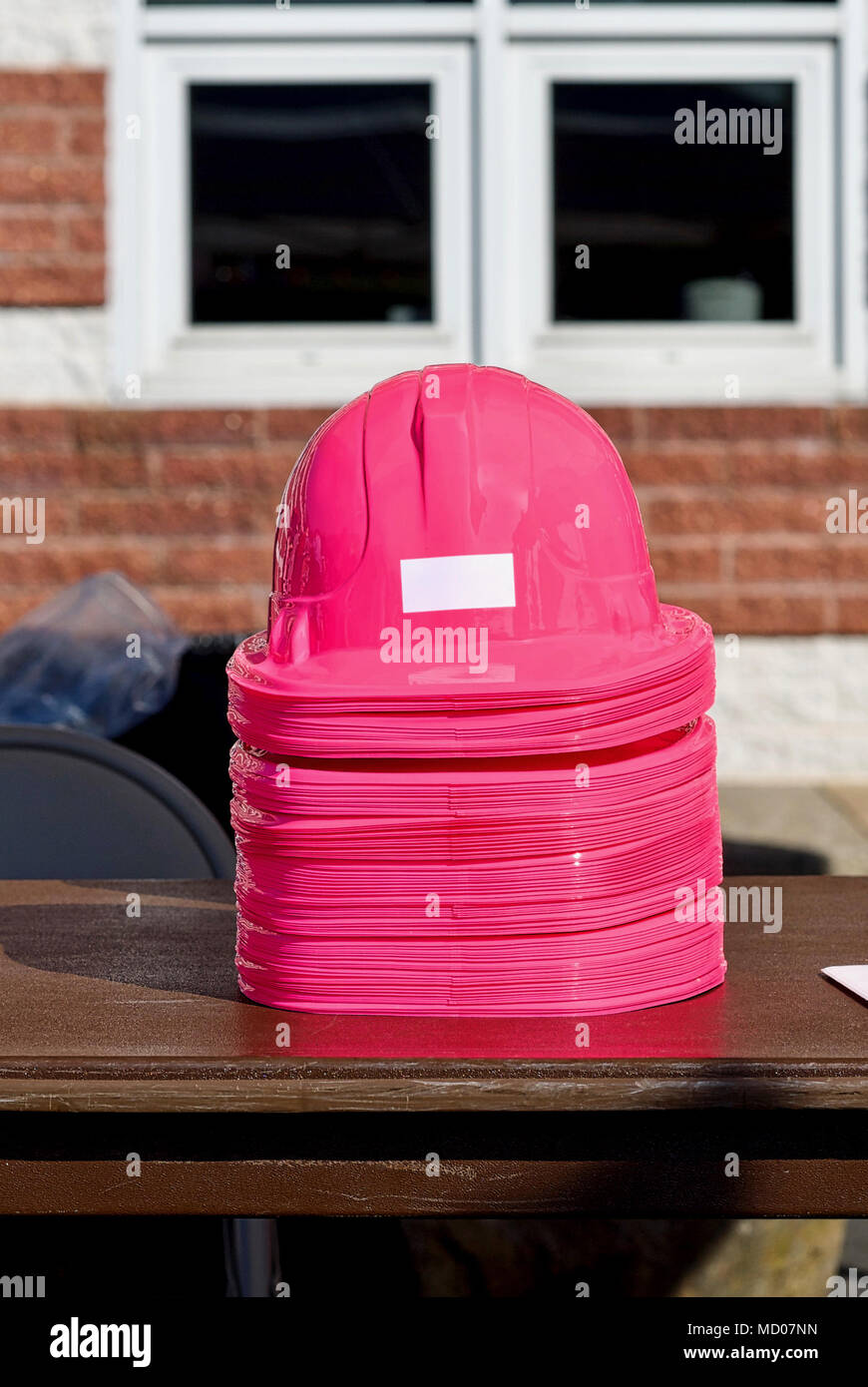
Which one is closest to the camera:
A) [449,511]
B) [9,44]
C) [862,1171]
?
[862,1171]

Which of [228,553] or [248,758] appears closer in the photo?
[248,758]

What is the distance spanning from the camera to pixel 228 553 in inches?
165

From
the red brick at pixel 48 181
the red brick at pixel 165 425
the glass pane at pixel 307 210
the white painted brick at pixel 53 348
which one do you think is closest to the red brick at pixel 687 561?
the glass pane at pixel 307 210

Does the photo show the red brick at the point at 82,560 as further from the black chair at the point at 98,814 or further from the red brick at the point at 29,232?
the black chair at the point at 98,814

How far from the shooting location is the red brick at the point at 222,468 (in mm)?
4160

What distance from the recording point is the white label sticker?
1.26 meters

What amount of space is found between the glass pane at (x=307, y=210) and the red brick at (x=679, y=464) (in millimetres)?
764

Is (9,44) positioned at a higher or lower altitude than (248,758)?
higher

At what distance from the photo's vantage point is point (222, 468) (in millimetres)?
4168
